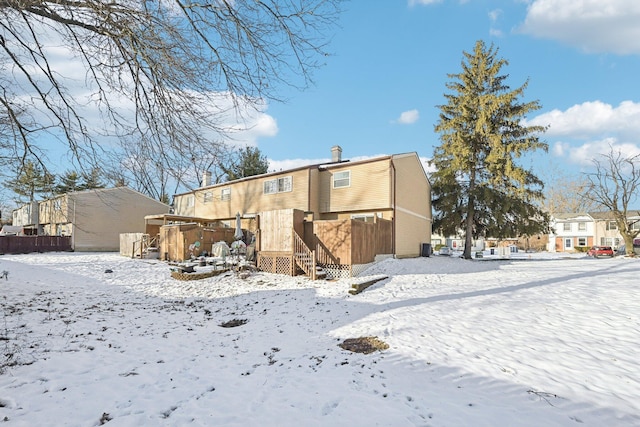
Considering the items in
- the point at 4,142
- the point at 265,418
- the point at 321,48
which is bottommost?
the point at 265,418

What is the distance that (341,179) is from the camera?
19203 millimetres

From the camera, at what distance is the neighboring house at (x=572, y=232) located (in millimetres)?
46812

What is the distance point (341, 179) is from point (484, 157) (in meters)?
11.8

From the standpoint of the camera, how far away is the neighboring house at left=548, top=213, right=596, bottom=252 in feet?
154

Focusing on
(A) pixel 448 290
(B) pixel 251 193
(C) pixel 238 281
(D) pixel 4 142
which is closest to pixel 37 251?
(B) pixel 251 193

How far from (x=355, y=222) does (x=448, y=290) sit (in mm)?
4217

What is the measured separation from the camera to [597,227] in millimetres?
46875

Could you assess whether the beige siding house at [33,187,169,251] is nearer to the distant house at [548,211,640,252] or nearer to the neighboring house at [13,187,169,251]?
the neighboring house at [13,187,169,251]

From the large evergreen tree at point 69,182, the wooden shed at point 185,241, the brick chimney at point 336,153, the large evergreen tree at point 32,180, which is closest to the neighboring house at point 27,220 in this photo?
the wooden shed at point 185,241

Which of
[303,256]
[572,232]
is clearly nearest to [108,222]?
[303,256]

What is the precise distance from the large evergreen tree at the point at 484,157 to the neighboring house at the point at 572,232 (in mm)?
31131

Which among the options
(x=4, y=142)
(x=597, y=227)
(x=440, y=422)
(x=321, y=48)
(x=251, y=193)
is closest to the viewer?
(x=440, y=422)

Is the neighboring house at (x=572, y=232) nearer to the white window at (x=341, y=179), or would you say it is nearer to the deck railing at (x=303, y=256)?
the white window at (x=341, y=179)

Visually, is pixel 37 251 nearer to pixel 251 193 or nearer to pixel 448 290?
pixel 251 193
